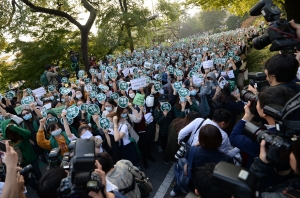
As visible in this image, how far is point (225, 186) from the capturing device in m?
1.05

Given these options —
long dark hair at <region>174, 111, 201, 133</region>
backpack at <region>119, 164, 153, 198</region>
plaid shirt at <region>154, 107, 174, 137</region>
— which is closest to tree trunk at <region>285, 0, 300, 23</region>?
plaid shirt at <region>154, 107, 174, 137</region>

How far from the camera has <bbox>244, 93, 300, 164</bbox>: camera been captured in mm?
1265

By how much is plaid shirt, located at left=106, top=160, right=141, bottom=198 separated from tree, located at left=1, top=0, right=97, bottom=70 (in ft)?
33.8

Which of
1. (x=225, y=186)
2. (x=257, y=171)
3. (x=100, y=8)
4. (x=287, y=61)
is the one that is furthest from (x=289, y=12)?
(x=100, y=8)

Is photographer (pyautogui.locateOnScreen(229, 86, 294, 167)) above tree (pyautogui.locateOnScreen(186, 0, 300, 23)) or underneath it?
underneath

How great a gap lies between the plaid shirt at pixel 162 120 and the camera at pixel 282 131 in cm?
260

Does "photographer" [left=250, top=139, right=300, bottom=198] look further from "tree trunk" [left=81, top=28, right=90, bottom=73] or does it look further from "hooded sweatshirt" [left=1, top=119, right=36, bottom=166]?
"tree trunk" [left=81, top=28, right=90, bottom=73]

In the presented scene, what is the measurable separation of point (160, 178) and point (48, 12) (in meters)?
11.0

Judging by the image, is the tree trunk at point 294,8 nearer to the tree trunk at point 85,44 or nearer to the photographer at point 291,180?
the photographer at point 291,180

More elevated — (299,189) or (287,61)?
(287,61)

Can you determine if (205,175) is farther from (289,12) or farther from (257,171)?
(289,12)

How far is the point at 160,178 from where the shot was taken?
404 cm

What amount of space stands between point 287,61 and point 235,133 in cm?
104

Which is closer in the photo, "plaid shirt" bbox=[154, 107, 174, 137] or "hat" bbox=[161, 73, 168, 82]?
"plaid shirt" bbox=[154, 107, 174, 137]
